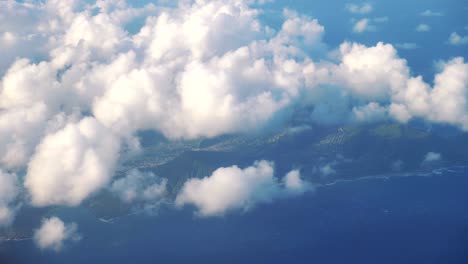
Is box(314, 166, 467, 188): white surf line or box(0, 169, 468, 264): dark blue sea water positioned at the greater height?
box(314, 166, 467, 188): white surf line

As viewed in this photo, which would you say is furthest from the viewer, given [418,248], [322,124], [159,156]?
[322,124]

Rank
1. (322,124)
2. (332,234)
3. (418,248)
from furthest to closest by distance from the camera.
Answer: (322,124) < (332,234) < (418,248)

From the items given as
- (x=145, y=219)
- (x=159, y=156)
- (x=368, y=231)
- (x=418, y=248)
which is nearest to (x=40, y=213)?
(x=145, y=219)

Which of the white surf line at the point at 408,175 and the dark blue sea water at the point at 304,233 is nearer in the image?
the dark blue sea water at the point at 304,233

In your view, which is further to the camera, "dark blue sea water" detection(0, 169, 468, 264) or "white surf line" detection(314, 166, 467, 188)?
"white surf line" detection(314, 166, 467, 188)

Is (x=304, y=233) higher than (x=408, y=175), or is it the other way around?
(x=408, y=175)

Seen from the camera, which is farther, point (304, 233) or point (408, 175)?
point (408, 175)

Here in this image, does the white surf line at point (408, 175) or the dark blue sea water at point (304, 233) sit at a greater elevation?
the white surf line at point (408, 175)

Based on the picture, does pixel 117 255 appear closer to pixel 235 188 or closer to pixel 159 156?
pixel 235 188
